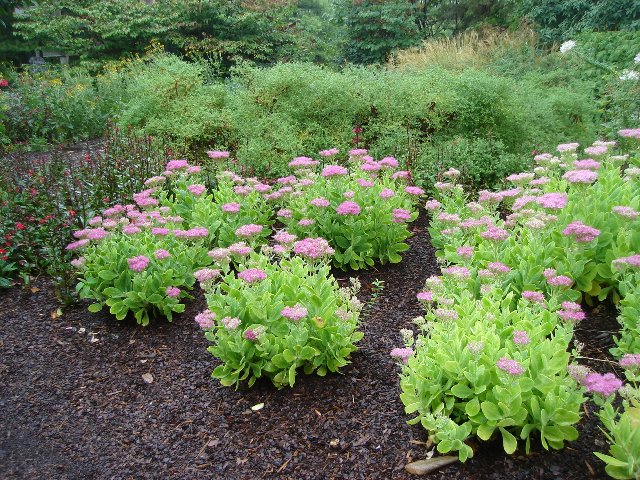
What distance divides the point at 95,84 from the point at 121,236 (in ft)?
36.6

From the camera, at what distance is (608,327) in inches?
156

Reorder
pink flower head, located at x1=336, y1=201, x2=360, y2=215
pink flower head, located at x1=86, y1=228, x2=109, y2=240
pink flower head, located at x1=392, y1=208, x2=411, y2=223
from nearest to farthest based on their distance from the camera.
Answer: pink flower head, located at x1=86, y1=228, x2=109, y2=240 < pink flower head, located at x1=336, y1=201, x2=360, y2=215 < pink flower head, located at x1=392, y1=208, x2=411, y2=223

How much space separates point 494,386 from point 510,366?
216 mm

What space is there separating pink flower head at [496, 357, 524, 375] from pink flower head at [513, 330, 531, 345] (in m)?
0.17

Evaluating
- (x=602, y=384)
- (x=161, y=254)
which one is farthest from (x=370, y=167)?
(x=602, y=384)

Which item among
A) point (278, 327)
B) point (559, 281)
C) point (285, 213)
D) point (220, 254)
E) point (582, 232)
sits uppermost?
point (582, 232)

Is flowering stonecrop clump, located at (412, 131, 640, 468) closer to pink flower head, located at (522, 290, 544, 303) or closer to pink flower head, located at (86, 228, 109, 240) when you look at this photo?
pink flower head, located at (522, 290, 544, 303)

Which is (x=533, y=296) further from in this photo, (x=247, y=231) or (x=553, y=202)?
(x=247, y=231)

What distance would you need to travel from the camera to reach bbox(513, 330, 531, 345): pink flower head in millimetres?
2809

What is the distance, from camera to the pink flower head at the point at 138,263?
4.11 metres

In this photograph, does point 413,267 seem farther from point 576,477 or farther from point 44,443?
point 44,443

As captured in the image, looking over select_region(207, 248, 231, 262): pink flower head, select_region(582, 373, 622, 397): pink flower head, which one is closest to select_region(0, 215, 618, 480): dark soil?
select_region(582, 373, 622, 397): pink flower head

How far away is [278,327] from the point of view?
3.54 m

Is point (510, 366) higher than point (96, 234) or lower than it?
higher
